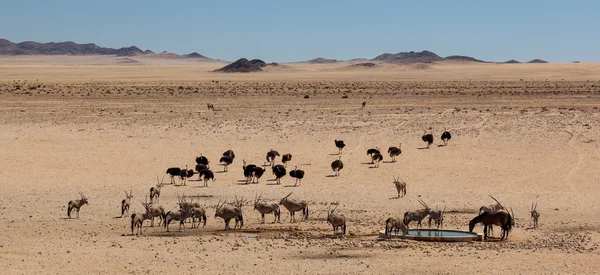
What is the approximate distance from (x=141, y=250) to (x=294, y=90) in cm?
5648

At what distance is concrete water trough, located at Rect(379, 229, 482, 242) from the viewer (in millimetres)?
18000

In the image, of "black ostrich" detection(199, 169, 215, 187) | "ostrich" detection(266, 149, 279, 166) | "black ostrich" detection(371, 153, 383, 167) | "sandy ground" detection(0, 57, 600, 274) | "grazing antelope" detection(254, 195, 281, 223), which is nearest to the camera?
"sandy ground" detection(0, 57, 600, 274)

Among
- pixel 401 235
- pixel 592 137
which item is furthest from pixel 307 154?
pixel 401 235

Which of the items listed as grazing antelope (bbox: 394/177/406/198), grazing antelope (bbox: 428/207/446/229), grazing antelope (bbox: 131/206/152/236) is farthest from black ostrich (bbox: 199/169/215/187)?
grazing antelope (bbox: 428/207/446/229)

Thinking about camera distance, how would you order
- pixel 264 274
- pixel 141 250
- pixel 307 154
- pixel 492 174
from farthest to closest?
pixel 307 154, pixel 492 174, pixel 141 250, pixel 264 274

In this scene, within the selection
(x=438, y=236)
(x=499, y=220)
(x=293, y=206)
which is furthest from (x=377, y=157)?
(x=499, y=220)

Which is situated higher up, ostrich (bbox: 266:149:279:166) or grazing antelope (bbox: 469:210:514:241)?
grazing antelope (bbox: 469:210:514:241)

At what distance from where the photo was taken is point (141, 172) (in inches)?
1108

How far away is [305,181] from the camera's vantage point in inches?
1049

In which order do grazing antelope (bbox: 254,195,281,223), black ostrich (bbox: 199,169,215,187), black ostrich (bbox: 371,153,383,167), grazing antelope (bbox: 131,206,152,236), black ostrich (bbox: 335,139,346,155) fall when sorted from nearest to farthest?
grazing antelope (bbox: 131,206,152,236)
grazing antelope (bbox: 254,195,281,223)
black ostrich (bbox: 199,169,215,187)
black ostrich (bbox: 371,153,383,167)
black ostrich (bbox: 335,139,346,155)

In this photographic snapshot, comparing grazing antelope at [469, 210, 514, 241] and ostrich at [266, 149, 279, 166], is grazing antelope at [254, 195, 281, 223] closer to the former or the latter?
grazing antelope at [469, 210, 514, 241]

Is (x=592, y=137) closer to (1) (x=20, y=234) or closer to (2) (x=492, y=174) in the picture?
(2) (x=492, y=174)

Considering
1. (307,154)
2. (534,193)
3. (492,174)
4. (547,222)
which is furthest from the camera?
(307,154)

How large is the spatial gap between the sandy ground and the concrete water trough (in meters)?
0.35
